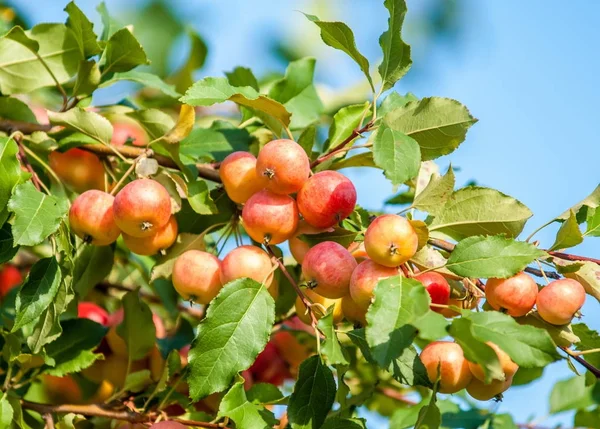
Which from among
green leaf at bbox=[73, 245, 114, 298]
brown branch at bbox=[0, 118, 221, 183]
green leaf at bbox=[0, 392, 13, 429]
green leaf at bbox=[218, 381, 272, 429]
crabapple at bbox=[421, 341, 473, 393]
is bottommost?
green leaf at bbox=[0, 392, 13, 429]

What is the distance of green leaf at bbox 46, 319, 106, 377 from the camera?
164 cm

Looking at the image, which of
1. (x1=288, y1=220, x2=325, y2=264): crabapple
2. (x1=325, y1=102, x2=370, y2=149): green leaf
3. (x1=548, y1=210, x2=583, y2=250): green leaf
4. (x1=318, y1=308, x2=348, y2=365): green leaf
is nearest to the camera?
(x1=318, y1=308, x2=348, y2=365): green leaf

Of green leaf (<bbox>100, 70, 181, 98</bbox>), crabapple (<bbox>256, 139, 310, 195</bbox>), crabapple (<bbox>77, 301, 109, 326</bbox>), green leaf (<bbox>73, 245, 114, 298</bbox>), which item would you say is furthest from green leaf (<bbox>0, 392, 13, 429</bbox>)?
green leaf (<bbox>100, 70, 181, 98</bbox>)

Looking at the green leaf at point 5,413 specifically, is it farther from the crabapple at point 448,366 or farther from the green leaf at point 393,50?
the green leaf at point 393,50

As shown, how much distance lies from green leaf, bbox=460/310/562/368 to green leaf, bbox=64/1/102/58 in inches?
40.5

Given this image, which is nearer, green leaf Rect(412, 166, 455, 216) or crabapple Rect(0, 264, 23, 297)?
green leaf Rect(412, 166, 455, 216)

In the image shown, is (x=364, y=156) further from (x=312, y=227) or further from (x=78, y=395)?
(x=78, y=395)

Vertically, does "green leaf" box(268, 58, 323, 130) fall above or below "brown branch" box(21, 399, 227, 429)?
above

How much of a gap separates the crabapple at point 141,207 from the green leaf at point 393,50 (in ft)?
1.54

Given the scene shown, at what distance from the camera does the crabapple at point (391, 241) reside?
1.22 metres

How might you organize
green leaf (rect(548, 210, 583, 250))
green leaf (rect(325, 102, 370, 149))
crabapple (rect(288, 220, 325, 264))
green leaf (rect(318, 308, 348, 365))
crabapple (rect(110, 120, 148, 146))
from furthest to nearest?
1. crabapple (rect(110, 120, 148, 146))
2. green leaf (rect(325, 102, 370, 149))
3. crabapple (rect(288, 220, 325, 264))
4. green leaf (rect(548, 210, 583, 250))
5. green leaf (rect(318, 308, 348, 365))

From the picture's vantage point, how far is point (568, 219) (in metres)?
1.33

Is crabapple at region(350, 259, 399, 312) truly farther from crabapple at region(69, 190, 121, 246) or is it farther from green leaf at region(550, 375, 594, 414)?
green leaf at region(550, 375, 594, 414)

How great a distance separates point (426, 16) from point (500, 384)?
3.06m
